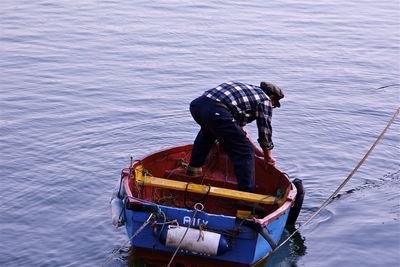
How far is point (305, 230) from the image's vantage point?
32.7 ft

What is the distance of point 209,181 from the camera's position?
1002cm

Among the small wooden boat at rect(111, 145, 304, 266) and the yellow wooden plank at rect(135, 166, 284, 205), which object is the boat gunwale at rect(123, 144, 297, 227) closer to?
the small wooden boat at rect(111, 145, 304, 266)

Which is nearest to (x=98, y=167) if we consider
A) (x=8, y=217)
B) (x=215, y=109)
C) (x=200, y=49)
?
(x=8, y=217)

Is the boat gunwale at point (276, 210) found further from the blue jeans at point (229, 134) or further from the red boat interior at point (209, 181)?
the blue jeans at point (229, 134)

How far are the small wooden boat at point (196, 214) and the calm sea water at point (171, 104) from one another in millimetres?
770

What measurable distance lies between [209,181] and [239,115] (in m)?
1.58

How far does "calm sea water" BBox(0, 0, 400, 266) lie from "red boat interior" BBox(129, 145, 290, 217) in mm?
705

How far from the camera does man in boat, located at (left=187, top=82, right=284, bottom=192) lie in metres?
8.66

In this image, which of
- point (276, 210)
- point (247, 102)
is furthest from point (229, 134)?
point (276, 210)

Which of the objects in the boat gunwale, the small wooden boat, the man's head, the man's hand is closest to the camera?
the small wooden boat

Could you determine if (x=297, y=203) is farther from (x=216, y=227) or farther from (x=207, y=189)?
(x=216, y=227)

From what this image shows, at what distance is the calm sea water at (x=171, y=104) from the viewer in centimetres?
977

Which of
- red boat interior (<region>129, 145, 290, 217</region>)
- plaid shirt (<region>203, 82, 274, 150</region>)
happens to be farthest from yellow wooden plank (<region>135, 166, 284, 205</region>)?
plaid shirt (<region>203, 82, 274, 150</region>)

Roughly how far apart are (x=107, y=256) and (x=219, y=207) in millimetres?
1630
